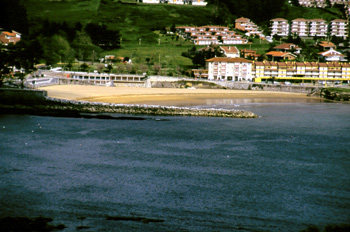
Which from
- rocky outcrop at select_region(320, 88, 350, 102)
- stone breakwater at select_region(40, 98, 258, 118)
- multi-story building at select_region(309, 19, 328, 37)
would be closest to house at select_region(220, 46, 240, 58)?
rocky outcrop at select_region(320, 88, 350, 102)

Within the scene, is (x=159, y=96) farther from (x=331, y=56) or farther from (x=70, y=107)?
(x=331, y=56)

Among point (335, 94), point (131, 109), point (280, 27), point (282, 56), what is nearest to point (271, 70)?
point (282, 56)

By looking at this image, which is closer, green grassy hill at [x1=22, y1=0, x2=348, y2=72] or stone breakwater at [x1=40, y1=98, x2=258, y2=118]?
stone breakwater at [x1=40, y1=98, x2=258, y2=118]

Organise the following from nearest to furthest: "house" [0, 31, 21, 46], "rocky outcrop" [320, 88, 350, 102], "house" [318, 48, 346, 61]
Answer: "rocky outcrop" [320, 88, 350, 102] < "house" [0, 31, 21, 46] < "house" [318, 48, 346, 61]

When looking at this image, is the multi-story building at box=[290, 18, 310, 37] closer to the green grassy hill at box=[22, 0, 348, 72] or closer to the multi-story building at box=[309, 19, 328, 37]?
the multi-story building at box=[309, 19, 328, 37]

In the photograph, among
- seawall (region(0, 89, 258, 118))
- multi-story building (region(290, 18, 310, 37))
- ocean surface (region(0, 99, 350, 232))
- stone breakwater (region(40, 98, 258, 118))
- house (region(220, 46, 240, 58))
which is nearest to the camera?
ocean surface (region(0, 99, 350, 232))

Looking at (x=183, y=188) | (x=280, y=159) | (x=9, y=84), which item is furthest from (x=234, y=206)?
(x=9, y=84)

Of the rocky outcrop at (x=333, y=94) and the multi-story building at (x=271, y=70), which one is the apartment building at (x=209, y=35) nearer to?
the multi-story building at (x=271, y=70)
